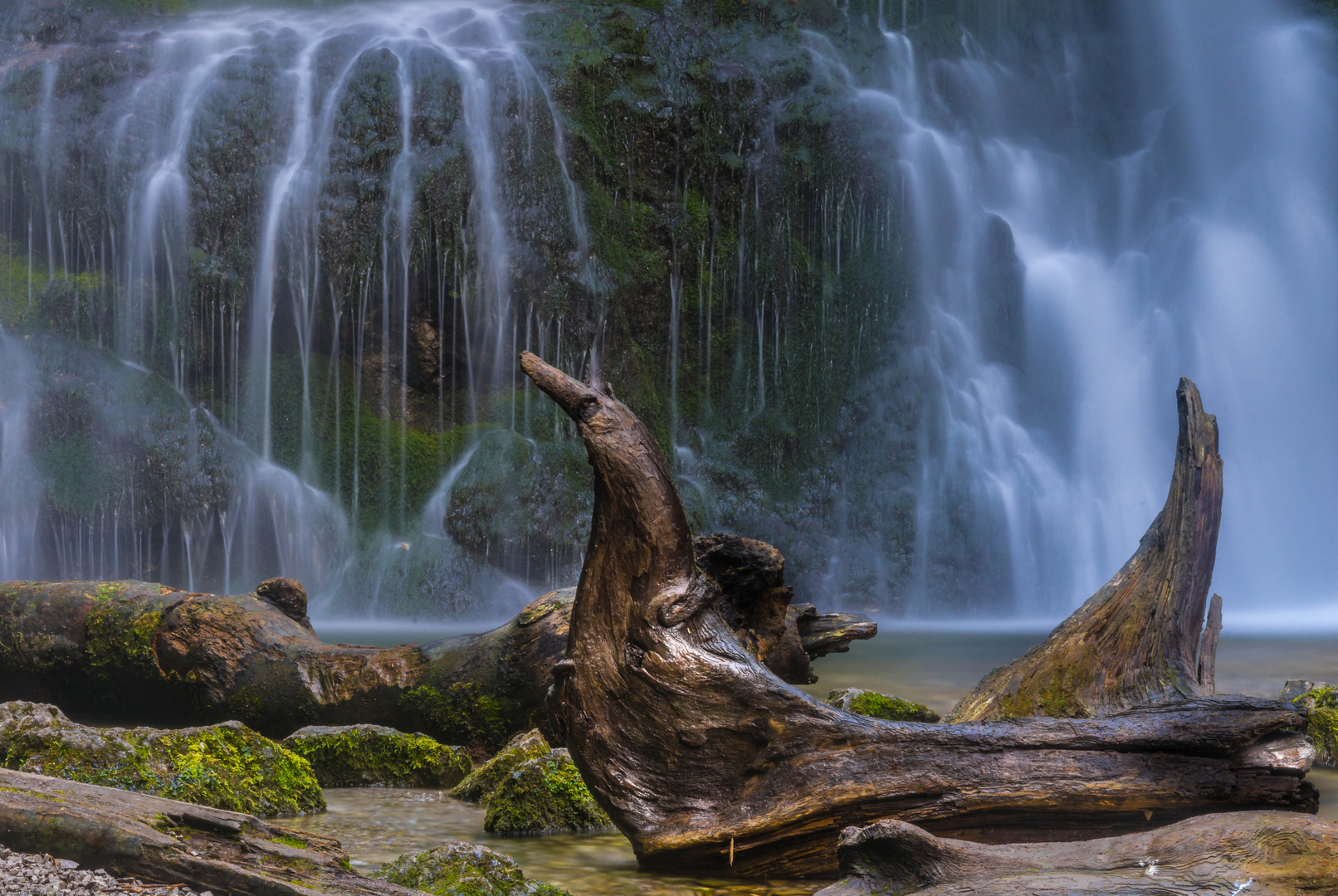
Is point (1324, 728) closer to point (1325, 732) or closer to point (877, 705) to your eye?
point (1325, 732)

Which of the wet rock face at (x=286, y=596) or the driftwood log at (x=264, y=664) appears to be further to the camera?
the wet rock face at (x=286, y=596)

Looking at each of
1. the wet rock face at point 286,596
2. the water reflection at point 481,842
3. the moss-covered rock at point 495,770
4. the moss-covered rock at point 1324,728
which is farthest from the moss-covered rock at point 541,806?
the moss-covered rock at point 1324,728

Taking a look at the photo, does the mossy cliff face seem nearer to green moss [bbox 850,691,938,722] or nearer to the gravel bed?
green moss [bbox 850,691,938,722]

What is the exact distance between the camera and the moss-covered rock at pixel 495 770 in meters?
4.17

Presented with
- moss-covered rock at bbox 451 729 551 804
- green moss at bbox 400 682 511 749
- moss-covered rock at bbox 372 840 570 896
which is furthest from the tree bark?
moss-covered rock at bbox 372 840 570 896

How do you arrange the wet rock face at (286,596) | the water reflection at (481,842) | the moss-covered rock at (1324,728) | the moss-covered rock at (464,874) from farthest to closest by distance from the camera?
the wet rock face at (286,596)
the moss-covered rock at (1324,728)
the water reflection at (481,842)
the moss-covered rock at (464,874)

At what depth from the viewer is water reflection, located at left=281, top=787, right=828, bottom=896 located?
2.88 m

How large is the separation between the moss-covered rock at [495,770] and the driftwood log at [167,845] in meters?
1.54

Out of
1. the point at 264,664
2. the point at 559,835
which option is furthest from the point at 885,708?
the point at 264,664

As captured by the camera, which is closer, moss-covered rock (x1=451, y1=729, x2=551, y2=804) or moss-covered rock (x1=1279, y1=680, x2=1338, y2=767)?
moss-covered rock (x1=451, y1=729, x2=551, y2=804)

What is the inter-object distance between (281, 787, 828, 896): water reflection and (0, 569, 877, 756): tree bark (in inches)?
22.3

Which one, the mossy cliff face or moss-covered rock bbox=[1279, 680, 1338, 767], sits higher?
the mossy cliff face

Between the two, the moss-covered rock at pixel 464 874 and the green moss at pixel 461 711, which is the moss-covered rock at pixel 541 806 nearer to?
the moss-covered rock at pixel 464 874

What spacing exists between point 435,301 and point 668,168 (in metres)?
5.16
